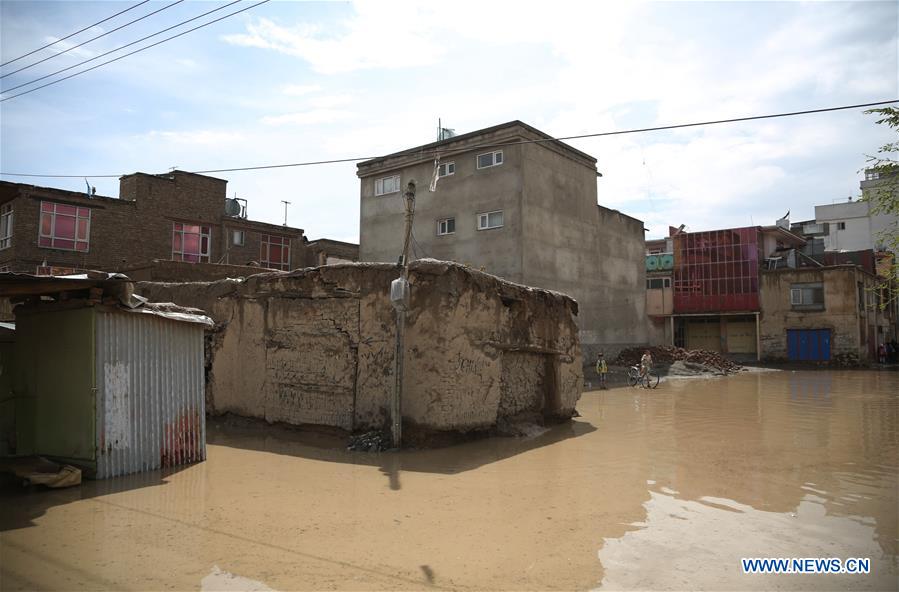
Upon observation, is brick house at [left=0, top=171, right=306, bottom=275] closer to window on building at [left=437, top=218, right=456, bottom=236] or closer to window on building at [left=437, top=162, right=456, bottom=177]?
window on building at [left=437, top=218, right=456, bottom=236]

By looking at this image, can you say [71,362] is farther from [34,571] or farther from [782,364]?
[782,364]

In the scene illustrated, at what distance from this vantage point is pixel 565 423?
1333 cm

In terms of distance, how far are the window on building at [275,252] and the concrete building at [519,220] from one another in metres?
6.46

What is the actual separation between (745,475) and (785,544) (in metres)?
2.99

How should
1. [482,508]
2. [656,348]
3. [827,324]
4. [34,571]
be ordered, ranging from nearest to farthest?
[34,571] < [482,508] < [656,348] < [827,324]

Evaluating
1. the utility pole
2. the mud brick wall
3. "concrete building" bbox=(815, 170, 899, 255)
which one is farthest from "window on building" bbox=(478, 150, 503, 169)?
"concrete building" bbox=(815, 170, 899, 255)

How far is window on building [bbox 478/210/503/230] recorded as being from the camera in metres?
24.7

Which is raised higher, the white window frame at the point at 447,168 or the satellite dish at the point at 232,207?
the white window frame at the point at 447,168

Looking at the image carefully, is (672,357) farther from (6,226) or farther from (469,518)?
(6,226)

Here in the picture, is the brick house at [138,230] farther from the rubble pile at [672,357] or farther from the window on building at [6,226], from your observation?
the rubble pile at [672,357]

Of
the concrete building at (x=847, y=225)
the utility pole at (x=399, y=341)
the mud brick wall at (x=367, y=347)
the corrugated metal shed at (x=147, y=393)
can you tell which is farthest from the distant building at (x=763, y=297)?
the corrugated metal shed at (x=147, y=393)

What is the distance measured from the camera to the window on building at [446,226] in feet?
86.8

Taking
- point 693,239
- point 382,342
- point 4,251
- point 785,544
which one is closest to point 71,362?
point 382,342

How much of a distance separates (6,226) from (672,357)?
32.5 metres
